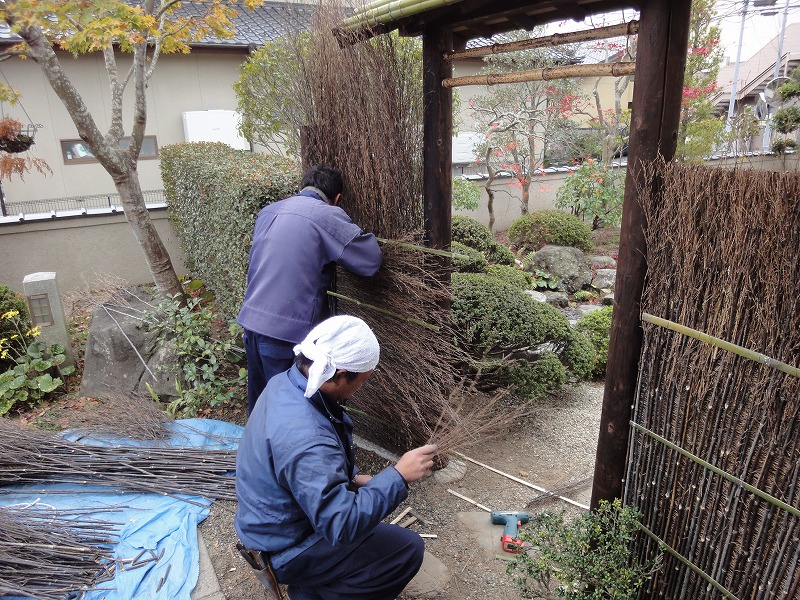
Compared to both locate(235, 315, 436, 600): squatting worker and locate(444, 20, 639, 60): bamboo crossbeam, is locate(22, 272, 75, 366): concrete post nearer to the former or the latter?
locate(235, 315, 436, 600): squatting worker

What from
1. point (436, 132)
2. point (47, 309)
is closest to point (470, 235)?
point (436, 132)

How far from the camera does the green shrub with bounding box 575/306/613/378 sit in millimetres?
5820

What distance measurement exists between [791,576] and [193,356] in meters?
4.80

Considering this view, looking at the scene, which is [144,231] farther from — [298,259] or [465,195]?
[465,195]

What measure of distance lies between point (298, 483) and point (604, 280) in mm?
8061

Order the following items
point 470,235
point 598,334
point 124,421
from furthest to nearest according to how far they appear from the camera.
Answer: point 470,235 < point 598,334 < point 124,421

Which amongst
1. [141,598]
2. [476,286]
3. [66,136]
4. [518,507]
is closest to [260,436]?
[141,598]

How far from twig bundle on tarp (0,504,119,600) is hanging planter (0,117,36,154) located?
7564mm

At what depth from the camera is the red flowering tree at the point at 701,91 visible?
371 inches

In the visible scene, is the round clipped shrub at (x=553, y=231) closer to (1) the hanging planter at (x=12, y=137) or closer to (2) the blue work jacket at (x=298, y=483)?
(2) the blue work jacket at (x=298, y=483)

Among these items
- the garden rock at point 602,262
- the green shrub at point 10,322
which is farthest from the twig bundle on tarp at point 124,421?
the garden rock at point 602,262

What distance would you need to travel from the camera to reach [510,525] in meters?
3.49

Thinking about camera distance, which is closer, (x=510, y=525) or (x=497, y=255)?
(x=510, y=525)

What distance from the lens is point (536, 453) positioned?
452 cm
